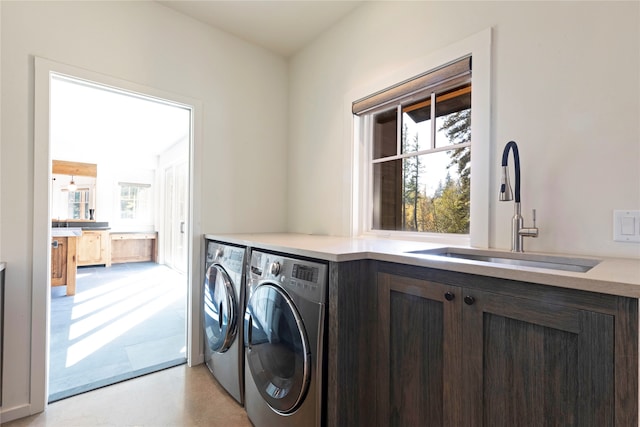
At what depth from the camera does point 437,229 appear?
1755mm

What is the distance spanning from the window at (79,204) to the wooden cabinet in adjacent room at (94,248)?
747 millimetres

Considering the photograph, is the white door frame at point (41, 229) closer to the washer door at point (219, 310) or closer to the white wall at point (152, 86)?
the white wall at point (152, 86)

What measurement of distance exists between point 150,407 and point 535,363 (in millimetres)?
1929

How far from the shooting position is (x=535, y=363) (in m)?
0.82

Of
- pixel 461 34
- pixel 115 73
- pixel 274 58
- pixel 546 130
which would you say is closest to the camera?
pixel 546 130

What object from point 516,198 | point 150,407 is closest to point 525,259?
point 516,198

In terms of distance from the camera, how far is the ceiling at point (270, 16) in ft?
6.81

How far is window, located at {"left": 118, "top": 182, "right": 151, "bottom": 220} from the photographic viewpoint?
6859mm

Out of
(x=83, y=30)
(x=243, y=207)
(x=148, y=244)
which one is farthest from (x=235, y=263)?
(x=148, y=244)

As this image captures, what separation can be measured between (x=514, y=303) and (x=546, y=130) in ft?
2.78

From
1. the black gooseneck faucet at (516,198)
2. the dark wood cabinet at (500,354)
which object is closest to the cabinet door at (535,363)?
the dark wood cabinet at (500,354)

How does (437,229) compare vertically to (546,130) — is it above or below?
below

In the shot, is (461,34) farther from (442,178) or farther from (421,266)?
(421,266)

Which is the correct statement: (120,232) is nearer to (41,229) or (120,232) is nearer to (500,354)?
(41,229)
